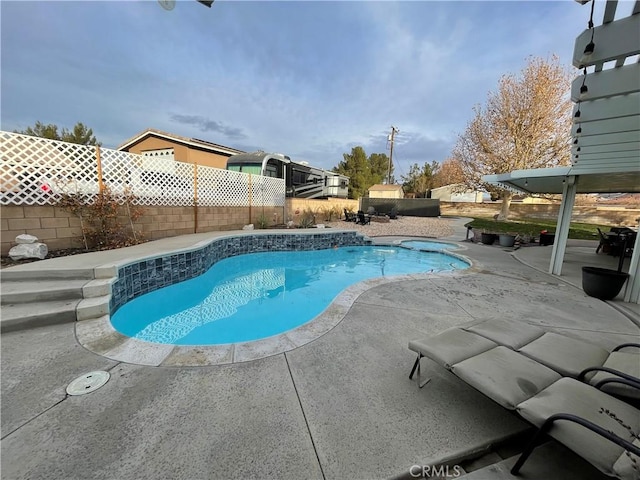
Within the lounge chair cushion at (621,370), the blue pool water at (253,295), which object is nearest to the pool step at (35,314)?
the blue pool water at (253,295)

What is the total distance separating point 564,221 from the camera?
5.31m

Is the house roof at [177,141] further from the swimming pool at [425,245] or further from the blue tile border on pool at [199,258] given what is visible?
the swimming pool at [425,245]

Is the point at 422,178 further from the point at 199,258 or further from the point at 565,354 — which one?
the point at 565,354

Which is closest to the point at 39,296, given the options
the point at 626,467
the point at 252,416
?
the point at 252,416

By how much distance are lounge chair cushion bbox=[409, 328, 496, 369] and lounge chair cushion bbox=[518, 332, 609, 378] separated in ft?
0.97

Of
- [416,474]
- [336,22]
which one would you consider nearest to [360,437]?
[416,474]

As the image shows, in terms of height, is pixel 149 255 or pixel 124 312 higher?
pixel 149 255

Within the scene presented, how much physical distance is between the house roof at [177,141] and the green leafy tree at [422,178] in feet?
83.0

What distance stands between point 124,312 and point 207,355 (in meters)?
2.27

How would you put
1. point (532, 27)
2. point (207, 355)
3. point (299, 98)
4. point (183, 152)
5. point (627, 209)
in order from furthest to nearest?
point (627, 209), point (183, 152), point (299, 98), point (532, 27), point (207, 355)

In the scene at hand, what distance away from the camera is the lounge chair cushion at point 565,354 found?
5.75 feet

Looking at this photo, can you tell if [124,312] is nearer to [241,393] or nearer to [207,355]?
[207,355]

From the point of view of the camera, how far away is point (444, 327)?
2.94 metres
